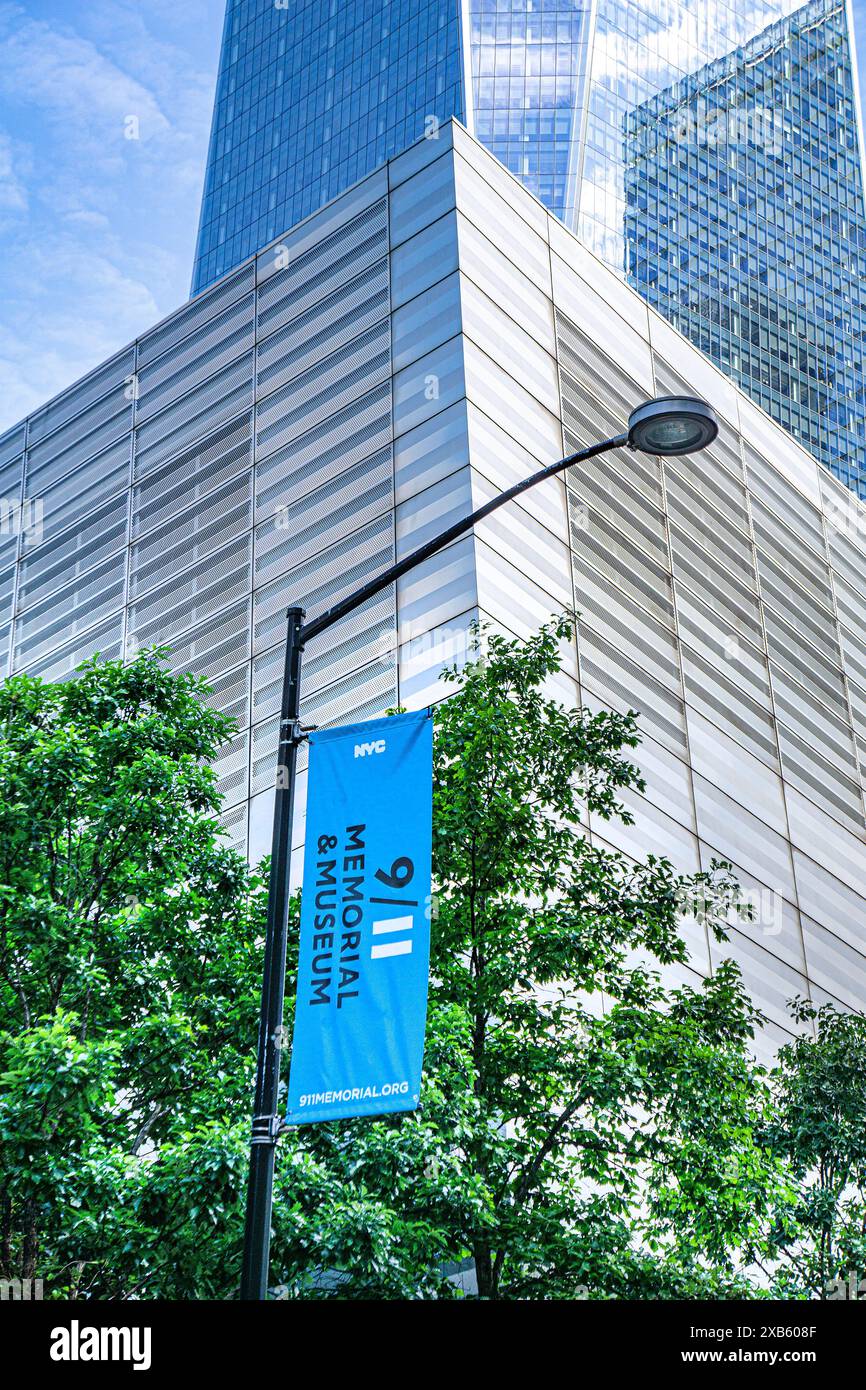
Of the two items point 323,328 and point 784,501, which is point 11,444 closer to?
point 323,328

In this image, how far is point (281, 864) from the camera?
9.94 meters

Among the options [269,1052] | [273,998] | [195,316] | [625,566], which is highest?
[195,316]

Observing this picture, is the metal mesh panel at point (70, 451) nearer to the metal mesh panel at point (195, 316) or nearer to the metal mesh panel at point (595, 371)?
the metal mesh panel at point (195, 316)

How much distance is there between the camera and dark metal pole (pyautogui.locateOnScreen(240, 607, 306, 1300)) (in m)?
8.88

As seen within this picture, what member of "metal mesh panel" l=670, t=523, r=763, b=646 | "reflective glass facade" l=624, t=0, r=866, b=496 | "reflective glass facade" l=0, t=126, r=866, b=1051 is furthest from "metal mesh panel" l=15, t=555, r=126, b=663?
"reflective glass facade" l=624, t=0, r=866, b=496

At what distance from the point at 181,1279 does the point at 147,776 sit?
5.61 m

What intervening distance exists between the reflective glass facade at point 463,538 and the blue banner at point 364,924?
1966cm

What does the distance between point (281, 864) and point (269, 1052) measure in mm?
1227

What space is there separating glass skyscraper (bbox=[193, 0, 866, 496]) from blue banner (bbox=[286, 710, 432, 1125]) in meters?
130

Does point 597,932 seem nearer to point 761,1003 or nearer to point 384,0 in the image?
point 761,1003

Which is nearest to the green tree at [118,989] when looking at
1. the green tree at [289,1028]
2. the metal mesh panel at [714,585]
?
the green tree at [289,1028]

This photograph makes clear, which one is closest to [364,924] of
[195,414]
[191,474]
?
→ [191,474]
